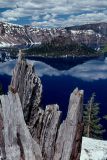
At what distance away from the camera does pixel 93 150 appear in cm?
2473

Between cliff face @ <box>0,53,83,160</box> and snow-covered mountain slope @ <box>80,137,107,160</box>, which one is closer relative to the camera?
cliff face @ <box>0,53,83,160</box>

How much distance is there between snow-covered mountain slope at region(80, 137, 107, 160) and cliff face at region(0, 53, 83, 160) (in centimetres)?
482

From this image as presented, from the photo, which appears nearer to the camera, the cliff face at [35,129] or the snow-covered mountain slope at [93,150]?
the cliff face at [35,129]

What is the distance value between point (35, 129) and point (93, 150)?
610 centimetres

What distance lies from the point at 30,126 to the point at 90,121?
4618cm

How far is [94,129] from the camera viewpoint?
6694 cm

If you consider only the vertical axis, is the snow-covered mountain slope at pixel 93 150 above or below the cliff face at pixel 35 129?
below

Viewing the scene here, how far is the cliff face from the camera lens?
19.0 meters

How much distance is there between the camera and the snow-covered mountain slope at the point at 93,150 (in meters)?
24.2

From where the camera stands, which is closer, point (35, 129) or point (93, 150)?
point (35, 129)

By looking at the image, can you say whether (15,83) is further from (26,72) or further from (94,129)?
(94,129)

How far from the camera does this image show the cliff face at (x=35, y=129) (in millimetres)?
18984

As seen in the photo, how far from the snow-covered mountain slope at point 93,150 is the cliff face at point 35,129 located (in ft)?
15.8

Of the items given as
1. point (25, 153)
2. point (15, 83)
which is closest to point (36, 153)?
point (25, 153)
